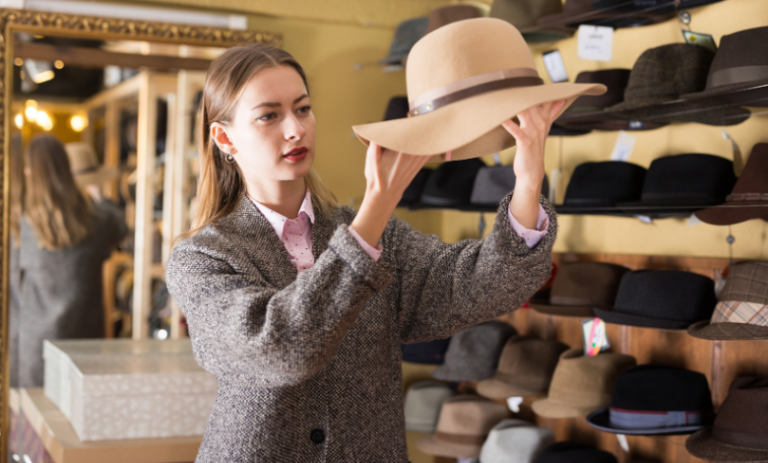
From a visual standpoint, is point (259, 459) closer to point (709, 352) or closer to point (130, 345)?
point (709, 352)

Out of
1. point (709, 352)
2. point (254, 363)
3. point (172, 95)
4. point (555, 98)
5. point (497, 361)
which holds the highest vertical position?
point (172, 95)

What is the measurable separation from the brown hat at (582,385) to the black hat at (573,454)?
0.45 feet

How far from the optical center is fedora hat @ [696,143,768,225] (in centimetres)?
159

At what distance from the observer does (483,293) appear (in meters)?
1.24

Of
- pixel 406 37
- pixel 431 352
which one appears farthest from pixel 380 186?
pixel 406 37

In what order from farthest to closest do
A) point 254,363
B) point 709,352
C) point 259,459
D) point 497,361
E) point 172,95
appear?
point 172,95 → point 497,361 → point 709,352 → point 259,459 → point 254,363

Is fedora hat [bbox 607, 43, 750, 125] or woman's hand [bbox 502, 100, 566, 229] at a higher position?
fedora hat [bbox 607, 43, 750, 125]

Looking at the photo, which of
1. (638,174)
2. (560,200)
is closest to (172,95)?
(560,200)

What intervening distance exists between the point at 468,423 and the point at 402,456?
1308 mm

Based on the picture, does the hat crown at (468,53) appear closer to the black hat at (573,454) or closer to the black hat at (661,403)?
the black hat at (661,403)

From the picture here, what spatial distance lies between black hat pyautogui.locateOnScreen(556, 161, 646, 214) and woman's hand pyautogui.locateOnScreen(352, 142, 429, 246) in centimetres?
109

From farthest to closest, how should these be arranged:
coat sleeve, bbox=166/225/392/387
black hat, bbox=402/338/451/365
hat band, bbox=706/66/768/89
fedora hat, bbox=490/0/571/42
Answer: black hat, bbox=402/338/451/365, fedora hat, bbox=490/0/571/42, hat band, bbox=706/66/768/89, coat sleeve, bbox=166/225/392/387

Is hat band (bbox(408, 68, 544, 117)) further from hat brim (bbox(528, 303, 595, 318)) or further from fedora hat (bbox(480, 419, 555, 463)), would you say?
fedora hat (bbox(480, 419, 555, 463))

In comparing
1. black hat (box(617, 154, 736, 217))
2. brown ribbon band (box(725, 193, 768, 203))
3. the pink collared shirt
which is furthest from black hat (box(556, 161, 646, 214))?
the pink collared shirt
